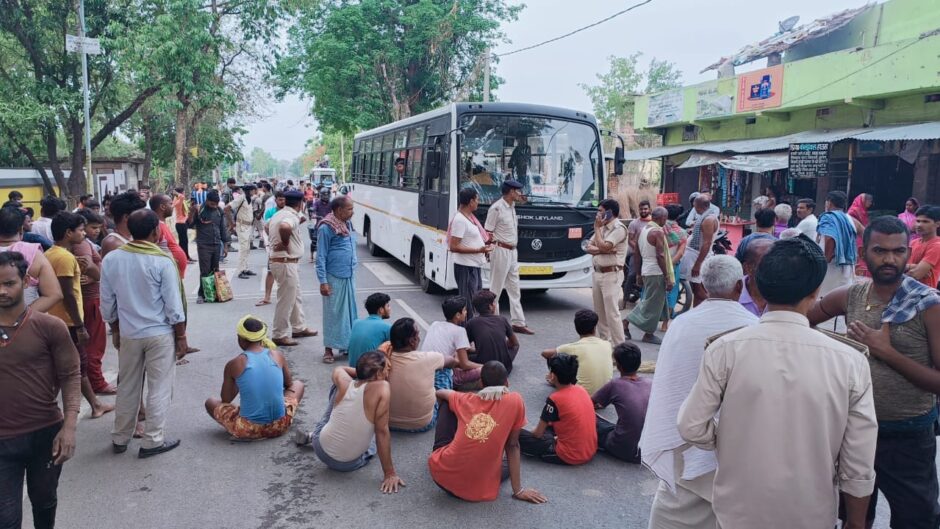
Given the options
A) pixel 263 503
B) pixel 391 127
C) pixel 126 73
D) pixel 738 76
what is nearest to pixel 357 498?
pixel 263 503

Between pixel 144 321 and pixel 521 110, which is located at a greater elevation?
pixel 521 110

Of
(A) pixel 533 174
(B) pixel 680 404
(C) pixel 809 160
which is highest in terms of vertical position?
(C) pixel 809 160

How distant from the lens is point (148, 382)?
4695 millimetres

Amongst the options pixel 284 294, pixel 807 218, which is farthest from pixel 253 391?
pixel 807 218

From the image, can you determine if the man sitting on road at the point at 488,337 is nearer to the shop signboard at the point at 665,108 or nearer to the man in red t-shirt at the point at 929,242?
the man in red t-shirt at the point at 929,242

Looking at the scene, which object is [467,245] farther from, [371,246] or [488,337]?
[371,246]

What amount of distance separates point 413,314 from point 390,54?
57.6 feet

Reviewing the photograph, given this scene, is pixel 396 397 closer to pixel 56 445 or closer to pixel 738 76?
pixel 56 445

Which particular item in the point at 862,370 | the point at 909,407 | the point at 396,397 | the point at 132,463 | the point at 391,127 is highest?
the point at 391,127

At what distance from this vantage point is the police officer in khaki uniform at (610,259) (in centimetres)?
741

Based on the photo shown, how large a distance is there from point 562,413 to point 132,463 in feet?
9.97

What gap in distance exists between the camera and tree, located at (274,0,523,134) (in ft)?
80.3

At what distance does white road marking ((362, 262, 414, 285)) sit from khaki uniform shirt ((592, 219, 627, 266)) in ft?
17.3

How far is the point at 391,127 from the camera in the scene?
13.7 m
